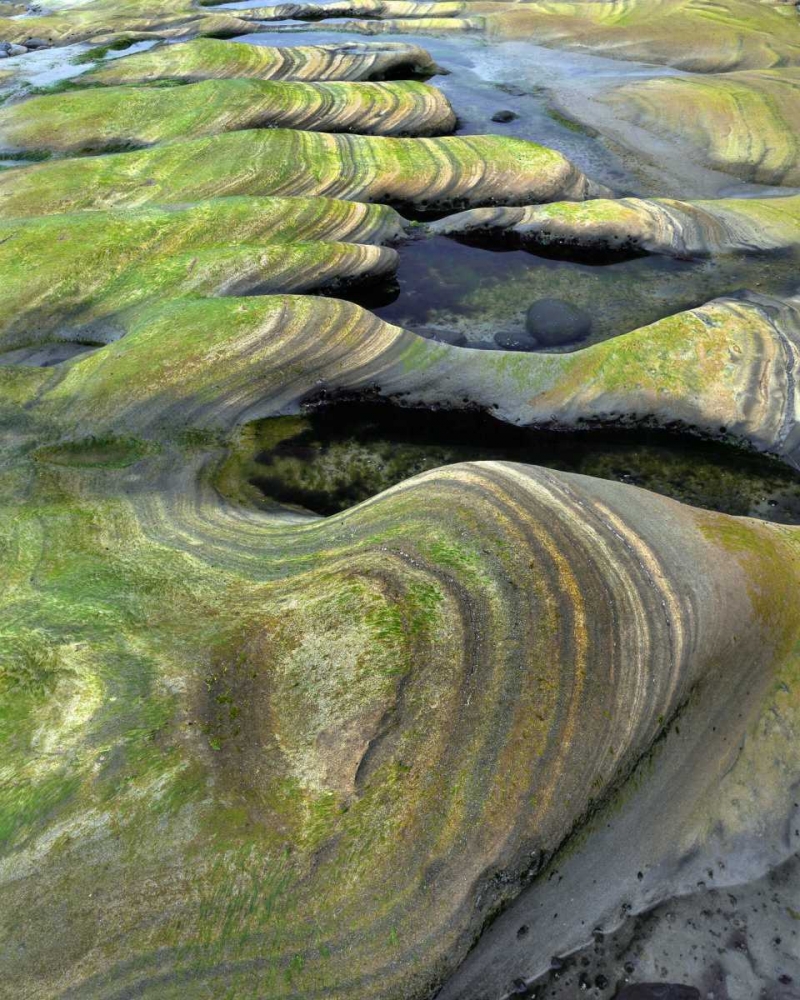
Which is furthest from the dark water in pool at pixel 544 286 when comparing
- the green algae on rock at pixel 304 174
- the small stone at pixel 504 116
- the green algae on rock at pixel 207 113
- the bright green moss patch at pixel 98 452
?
the small stone at pixel 504 116

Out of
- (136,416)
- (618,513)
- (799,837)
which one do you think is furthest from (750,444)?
(136,416)

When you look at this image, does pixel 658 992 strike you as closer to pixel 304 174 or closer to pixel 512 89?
pixel 304 174

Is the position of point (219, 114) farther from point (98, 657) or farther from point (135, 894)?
point (135, 894)

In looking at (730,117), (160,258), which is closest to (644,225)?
(730,117)

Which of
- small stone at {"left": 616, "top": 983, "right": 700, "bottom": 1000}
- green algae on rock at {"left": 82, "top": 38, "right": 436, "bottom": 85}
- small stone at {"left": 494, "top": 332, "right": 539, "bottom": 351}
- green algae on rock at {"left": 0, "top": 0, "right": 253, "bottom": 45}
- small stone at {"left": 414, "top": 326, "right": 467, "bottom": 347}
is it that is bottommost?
small stone at {"left": 616, "top": 983, "right": 700, "bottom": 1000}

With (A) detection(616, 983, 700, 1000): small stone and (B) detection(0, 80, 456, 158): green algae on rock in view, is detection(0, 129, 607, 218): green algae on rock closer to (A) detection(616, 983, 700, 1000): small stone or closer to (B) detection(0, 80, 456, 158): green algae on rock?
(B) detection(0, 80, 456, 158): green algae on rock

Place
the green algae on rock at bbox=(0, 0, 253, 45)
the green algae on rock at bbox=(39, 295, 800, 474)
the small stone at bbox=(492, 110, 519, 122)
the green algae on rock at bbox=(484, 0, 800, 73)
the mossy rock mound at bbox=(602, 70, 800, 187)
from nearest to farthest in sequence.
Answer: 1. the green algae on rock at bbox=(39, 295, 800, 474)
2. the mossy rock mound at bbox=(602, 70, 800, 187)
3. the small stone at bbox=(492, 110, 519, 122)
4. the green algae on rock at bbox=(484, 0, 800, 73)
5. the green algae on rock at bbox=(0, 0, 253, 45)

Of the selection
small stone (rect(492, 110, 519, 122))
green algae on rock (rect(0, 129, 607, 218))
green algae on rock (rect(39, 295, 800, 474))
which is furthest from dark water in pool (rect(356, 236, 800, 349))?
small stone (rect(492, 110, 519, 122))
